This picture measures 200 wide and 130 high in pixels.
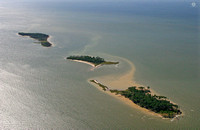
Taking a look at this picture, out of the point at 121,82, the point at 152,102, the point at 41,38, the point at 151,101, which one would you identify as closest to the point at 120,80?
the point at 121,82

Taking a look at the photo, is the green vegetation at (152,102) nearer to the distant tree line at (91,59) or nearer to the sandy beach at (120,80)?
the sandy beach at (120,80)

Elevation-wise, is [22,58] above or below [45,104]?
above

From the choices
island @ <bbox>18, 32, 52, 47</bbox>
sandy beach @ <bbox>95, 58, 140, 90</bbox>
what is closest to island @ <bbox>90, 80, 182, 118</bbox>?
sandy beach @ <bbox>95, 58, 140, 90</bbox>

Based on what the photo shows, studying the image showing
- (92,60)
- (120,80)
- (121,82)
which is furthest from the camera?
(92,60)

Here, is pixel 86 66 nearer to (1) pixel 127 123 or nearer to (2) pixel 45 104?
(2) pixel 45 104

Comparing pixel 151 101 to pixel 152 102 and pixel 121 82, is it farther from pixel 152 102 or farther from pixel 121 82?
pixel 121 82

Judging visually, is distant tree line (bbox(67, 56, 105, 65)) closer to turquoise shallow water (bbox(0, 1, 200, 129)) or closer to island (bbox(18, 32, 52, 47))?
turquoise shallow water (bbox(0, 1, 200, 129))

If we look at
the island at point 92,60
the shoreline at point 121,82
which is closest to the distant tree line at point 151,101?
the shoreline at point 121,82

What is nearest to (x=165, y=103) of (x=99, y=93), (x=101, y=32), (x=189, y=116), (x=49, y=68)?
A: (x=189, y=116)

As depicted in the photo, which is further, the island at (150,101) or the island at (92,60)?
the island at (92,60)
